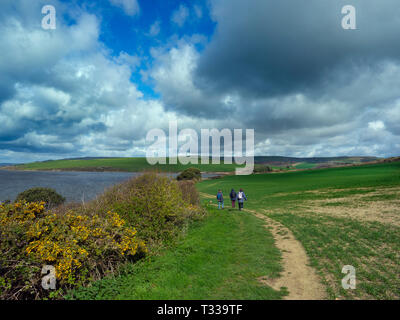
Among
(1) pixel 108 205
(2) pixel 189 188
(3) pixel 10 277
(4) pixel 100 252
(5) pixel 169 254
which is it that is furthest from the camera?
(2) pixel 189 188

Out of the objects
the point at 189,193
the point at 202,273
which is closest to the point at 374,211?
the point at 189,193

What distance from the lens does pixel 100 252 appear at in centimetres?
805

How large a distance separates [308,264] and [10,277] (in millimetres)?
10870

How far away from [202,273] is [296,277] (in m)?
3.68

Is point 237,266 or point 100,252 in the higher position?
point 100,252

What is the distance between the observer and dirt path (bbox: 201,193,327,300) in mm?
6863

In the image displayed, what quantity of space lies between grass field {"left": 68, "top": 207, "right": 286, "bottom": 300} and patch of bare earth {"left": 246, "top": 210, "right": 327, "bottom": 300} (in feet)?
1.12

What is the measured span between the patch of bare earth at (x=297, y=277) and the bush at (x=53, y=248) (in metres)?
6.19

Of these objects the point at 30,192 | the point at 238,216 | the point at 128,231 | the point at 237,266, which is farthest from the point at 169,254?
the point at 30,192

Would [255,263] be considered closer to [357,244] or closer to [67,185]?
[357,244]

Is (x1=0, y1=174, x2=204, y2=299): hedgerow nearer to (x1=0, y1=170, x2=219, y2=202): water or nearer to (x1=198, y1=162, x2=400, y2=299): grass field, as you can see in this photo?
(x1=0, y1=170, x2=219, y2=202): water

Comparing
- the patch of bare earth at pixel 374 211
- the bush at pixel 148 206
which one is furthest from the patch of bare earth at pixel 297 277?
the patch of bare earth at pixel 374 211

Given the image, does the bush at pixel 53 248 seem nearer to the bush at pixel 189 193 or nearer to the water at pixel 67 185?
the water at pixel 67 185
